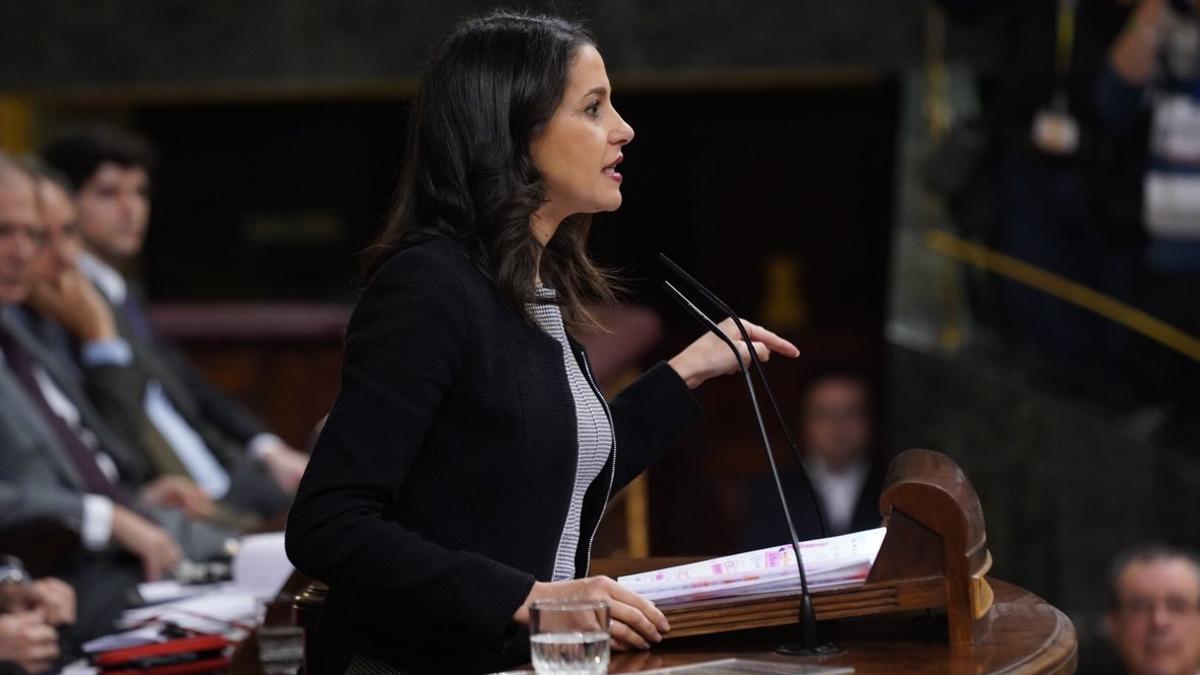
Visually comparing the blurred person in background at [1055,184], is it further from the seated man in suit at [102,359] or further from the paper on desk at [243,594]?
the paper on desk at [243,594]

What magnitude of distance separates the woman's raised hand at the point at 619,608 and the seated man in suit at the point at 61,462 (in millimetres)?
1535

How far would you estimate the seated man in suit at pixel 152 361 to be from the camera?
494 cm

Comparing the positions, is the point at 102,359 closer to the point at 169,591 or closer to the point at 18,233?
the point at 18,233

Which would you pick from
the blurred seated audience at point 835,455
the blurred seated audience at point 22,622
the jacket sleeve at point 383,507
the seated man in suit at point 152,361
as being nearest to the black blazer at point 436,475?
the jacket sleeve at point 383,507

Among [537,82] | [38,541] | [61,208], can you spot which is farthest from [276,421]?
[537,82]

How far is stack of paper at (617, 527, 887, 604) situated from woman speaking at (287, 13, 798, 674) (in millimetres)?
59

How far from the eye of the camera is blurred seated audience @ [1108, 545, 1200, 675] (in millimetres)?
3777

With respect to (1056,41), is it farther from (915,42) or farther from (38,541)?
(38,541)

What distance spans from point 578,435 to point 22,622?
1.05 meters

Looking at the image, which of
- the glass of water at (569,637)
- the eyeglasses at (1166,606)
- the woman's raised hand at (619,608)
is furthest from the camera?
the eyeglasses at (1166,606)

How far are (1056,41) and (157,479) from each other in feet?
9.09

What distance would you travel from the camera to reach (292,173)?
836cm

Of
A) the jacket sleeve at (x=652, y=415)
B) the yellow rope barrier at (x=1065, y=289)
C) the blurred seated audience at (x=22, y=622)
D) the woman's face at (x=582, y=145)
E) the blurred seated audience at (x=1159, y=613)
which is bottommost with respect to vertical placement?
the blurred seated audience at (x=1159, y=613)

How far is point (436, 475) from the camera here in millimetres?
1890
